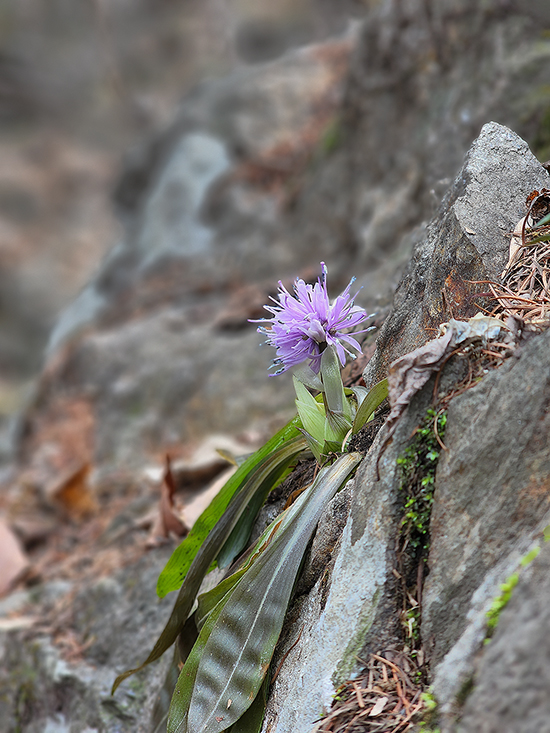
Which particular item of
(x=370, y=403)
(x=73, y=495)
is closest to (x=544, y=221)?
(x=370, y=403)

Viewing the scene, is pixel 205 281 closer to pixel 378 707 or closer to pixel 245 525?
pixel 245 525

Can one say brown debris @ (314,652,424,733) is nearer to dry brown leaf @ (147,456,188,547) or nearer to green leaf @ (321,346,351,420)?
green leaf @ (321,346,351,420)

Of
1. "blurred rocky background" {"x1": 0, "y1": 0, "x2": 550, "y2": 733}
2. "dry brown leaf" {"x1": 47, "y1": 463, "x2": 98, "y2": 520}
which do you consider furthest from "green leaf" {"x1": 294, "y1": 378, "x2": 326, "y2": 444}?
"dry brown leaf" {"x1": 47, "y1": 463, "x2": 98, "y2": 520}

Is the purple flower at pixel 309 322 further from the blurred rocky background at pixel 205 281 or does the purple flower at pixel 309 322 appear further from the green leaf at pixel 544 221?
the green leaf at pixel 544 221

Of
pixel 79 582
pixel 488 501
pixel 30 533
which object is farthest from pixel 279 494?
pixel 30 533

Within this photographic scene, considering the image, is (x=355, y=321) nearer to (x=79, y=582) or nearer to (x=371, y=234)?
(x=79, y=582)
